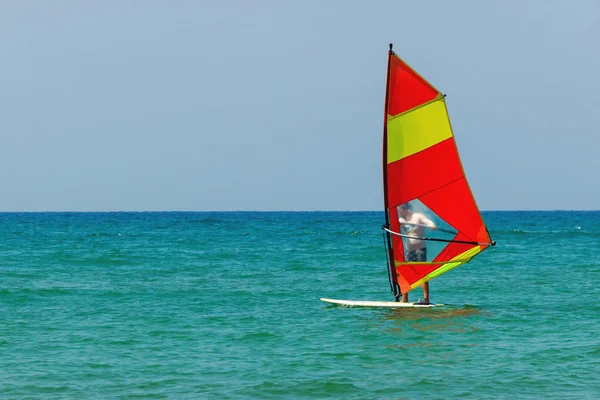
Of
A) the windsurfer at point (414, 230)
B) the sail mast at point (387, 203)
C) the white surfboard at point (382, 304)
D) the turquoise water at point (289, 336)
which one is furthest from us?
the white surfboard at point (382, 304)

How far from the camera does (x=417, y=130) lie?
2306 centimetres

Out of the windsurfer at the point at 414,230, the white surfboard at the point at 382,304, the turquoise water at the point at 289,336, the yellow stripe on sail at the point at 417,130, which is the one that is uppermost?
the yellow stripe on sail at the point at 417,130

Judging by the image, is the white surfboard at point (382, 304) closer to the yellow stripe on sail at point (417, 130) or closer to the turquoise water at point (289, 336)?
the turquoise water at point (289, 336)

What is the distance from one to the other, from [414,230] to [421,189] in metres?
1.11

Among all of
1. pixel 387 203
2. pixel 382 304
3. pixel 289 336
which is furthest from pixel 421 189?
pixel 289 336

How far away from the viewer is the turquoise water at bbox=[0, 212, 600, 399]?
15.4 metres

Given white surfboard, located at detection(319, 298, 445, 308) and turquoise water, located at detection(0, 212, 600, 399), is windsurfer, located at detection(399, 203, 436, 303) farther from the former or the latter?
turquoise water, located at detection(0, 212, 600, 399)

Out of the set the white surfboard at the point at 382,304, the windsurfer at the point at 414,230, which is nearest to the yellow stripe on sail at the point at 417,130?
the windsurfer at the point at 414,230

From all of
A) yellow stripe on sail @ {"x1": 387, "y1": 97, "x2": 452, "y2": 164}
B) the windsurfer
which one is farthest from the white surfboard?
yellow stripe on sail @ {"x1": 387, "y1": 97, "x2": 452, "y2": 164}

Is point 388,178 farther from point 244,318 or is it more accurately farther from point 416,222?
point 244,318

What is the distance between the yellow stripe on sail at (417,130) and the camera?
22.9 meters

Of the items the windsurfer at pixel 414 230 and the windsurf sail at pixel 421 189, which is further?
the windsurfer at pixel 414 230

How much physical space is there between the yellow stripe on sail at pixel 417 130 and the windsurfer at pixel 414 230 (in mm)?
1469

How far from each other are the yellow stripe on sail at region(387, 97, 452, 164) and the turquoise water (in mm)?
4198
